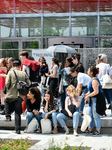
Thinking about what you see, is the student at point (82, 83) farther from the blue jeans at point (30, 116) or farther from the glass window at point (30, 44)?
the glass window at point (30, 44)

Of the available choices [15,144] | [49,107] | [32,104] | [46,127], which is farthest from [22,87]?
[15,144]

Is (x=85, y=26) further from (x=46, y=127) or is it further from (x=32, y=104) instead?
(x=46, y=127)

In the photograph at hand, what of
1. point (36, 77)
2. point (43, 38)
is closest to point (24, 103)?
point (36, 77)

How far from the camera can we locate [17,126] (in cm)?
1016

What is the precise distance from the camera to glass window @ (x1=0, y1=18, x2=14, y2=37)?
19.1 metres

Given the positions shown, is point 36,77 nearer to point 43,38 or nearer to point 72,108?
point 72,108

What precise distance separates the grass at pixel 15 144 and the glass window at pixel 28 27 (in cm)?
1050

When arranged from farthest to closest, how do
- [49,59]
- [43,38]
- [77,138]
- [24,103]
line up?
[43,38] → [49,59] → [24,103] → [77,138]

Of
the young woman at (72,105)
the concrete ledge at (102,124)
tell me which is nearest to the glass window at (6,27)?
the concrete ledge at (102,124)

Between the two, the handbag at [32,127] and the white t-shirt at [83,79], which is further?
the white t-shirt at [83,79]

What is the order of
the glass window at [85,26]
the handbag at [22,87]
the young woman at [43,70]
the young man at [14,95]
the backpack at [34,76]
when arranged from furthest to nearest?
the glass window at [85,26]
the young woman at [43,70]
the backpack at [34,76]
the young man at [14,95]
the handbag at [22,87]

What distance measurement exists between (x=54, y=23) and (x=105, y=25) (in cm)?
238

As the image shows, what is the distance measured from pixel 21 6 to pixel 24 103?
8.89 meters

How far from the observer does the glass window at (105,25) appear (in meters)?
18.3
